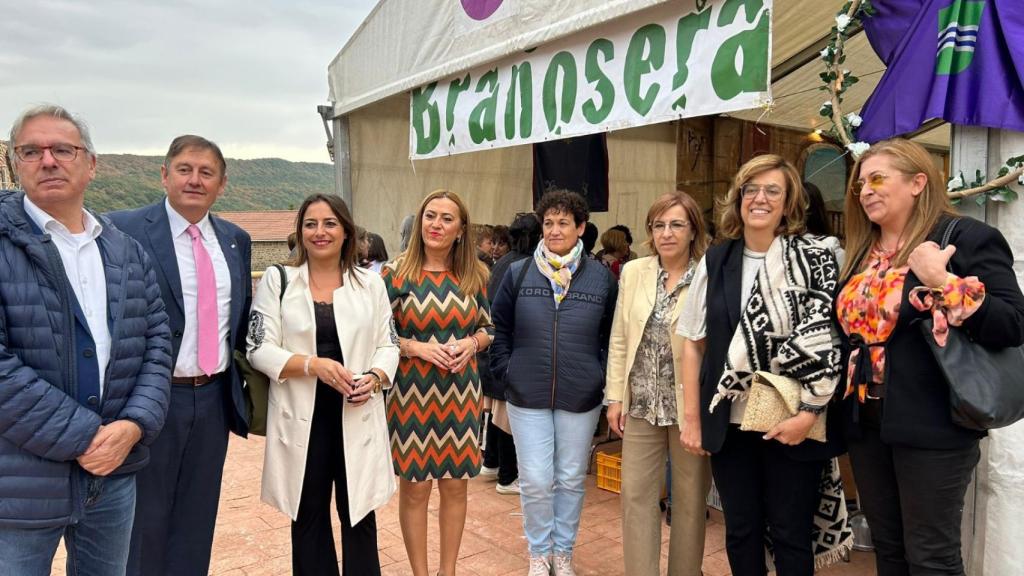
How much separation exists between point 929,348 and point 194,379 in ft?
8.61

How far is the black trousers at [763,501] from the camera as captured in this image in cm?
251

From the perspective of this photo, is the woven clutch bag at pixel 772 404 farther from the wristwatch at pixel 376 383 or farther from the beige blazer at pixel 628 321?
the wristwatch at pixel 376 383

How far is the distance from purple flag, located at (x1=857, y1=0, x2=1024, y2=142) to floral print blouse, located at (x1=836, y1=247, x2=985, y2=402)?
616 mm

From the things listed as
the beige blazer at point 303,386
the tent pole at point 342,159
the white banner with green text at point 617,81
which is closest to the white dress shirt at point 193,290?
the beige blazer at point 303,386

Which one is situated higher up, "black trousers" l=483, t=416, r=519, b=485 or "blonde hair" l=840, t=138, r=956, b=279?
"blonde hair" l=840, t=138, r=956, b=279

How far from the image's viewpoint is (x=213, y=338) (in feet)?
8.79

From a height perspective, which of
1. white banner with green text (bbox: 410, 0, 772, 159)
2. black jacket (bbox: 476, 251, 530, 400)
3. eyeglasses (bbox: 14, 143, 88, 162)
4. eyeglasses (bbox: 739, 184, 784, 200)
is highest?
white banner with green text (bbox: 410, 0, 772, 159)

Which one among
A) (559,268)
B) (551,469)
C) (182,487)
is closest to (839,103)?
(559,268)

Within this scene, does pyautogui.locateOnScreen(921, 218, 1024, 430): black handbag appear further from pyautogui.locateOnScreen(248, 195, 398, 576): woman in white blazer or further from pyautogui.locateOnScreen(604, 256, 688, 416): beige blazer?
pyautogui.locateOnScreen(248, 195, 398, 576): woman in white blazer

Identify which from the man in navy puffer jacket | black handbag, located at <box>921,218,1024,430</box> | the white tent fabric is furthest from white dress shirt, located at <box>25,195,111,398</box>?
the white tent fabric

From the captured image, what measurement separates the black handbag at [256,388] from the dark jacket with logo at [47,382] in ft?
1.86

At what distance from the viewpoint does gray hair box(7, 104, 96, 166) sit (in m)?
2.07

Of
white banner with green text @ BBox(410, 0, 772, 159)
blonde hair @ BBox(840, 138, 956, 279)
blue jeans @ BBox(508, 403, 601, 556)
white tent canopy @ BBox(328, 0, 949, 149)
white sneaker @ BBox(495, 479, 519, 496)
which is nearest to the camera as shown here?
blonde hair @ BBox(840, 138, 956, 279)

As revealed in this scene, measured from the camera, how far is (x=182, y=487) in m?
2.70
